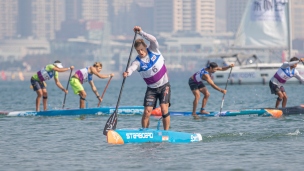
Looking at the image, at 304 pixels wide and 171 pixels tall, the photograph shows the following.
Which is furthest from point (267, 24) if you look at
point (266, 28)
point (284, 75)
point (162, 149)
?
point (162, 149)

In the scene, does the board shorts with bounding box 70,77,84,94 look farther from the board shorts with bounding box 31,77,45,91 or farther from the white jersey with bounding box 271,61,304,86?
the white jersey with bounding box 271,61,304,86

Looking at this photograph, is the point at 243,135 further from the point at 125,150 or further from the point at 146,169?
the point at 146,169

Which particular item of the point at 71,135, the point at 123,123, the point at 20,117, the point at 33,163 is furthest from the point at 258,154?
the point at 20,117

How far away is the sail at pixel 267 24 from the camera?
73.7 meters

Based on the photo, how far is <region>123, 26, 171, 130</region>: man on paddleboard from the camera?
57.1ft

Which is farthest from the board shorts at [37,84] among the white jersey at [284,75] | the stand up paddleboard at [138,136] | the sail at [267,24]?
the sail at [267,24]

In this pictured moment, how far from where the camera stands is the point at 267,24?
73688 mm

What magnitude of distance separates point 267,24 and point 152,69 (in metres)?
57.2

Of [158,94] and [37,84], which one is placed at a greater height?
[158,94]

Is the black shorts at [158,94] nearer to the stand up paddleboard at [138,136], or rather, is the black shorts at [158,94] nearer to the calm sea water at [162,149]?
the stand up paddleboard at [138,136]

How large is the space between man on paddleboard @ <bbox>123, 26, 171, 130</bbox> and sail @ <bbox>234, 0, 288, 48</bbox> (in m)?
56.7

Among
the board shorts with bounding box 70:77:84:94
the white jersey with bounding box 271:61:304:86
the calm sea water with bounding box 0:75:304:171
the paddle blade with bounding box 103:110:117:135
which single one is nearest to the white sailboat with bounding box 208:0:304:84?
the board shorts with bounding box 70:77:84:94

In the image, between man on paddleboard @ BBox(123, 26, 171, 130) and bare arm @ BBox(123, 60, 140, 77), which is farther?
man on paddleboard @ BBox(123, 26, 171, 130)

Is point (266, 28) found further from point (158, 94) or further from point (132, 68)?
point (132, 68)
